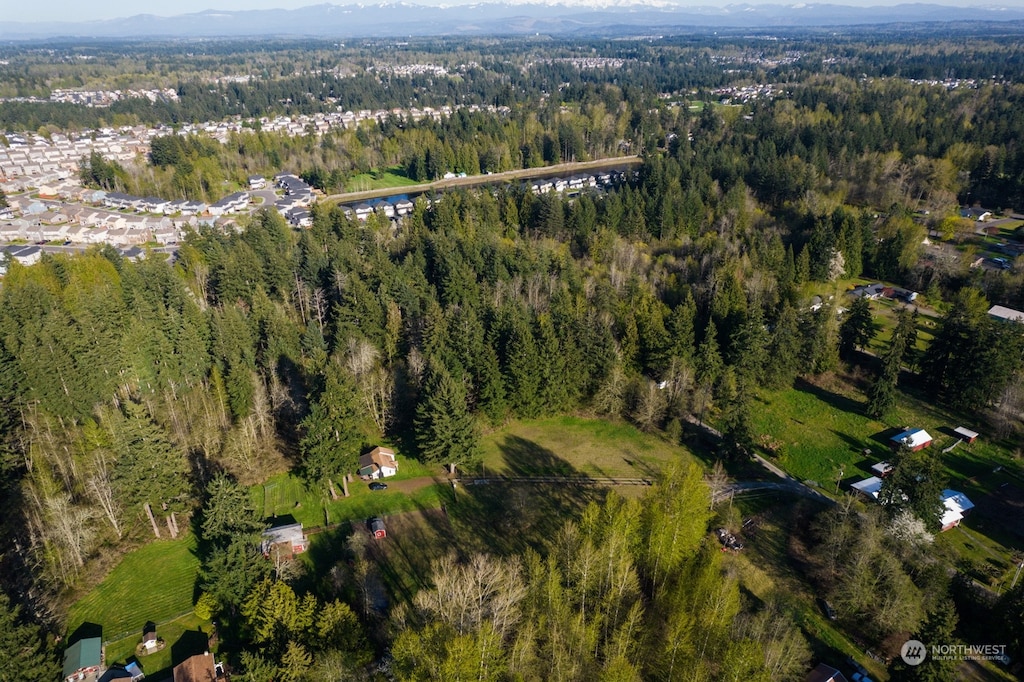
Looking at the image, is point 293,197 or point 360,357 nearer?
point 360,357

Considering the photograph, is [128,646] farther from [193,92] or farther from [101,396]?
[193,92]

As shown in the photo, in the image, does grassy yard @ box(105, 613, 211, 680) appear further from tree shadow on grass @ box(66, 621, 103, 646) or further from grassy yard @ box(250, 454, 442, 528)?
grassy yard @ box(250, 454, 442, 528)

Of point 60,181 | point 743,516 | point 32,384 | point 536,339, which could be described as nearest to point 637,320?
point 536,339

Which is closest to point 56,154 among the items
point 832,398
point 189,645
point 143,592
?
point 143,592

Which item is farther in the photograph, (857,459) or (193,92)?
(193,92)

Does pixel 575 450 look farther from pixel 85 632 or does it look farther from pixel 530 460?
pixel 85 632

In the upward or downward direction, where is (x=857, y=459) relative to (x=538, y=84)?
downward
